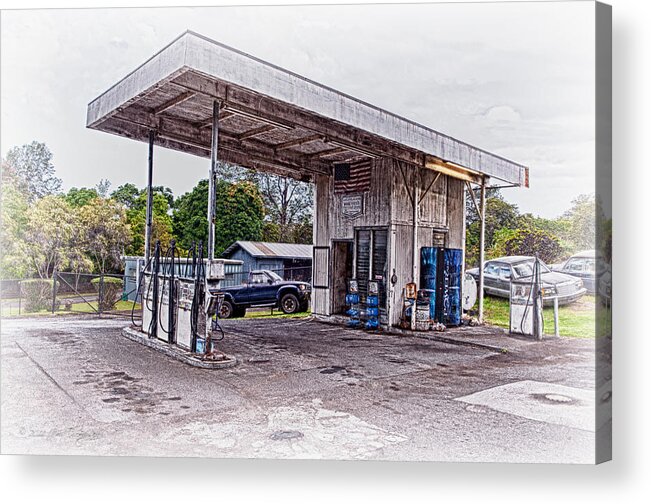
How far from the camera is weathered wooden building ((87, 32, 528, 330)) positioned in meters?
5.16

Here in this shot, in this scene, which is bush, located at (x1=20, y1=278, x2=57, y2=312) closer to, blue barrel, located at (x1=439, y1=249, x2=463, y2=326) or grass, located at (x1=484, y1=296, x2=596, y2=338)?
grass, located at (x1=484, y1=296, x2=596, y2=338)

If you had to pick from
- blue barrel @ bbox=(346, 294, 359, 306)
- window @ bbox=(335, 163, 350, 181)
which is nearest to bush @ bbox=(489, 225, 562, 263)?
blue barrel @ bbox=(346, 294, 359, 306)

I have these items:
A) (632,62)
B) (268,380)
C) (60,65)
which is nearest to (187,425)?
(268,380)

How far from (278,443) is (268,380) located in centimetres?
100

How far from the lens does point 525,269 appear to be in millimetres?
6168

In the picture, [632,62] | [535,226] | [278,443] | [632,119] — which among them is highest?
[632,62]

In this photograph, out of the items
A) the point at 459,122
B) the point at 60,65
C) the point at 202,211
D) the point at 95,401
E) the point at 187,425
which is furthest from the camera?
the point at 202,211

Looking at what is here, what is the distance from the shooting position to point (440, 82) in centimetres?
503

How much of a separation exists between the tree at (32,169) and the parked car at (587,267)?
15.7 ft

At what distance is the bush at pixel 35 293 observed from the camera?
4.82 meters

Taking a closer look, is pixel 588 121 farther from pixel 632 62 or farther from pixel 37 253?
pixel 37 253

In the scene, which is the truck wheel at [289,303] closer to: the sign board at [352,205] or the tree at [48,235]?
the sign board at [352,205]

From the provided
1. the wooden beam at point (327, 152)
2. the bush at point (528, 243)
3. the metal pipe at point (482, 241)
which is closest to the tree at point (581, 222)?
the bush at point (528, 243)

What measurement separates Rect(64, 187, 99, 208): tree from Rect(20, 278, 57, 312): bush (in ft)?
2.59
